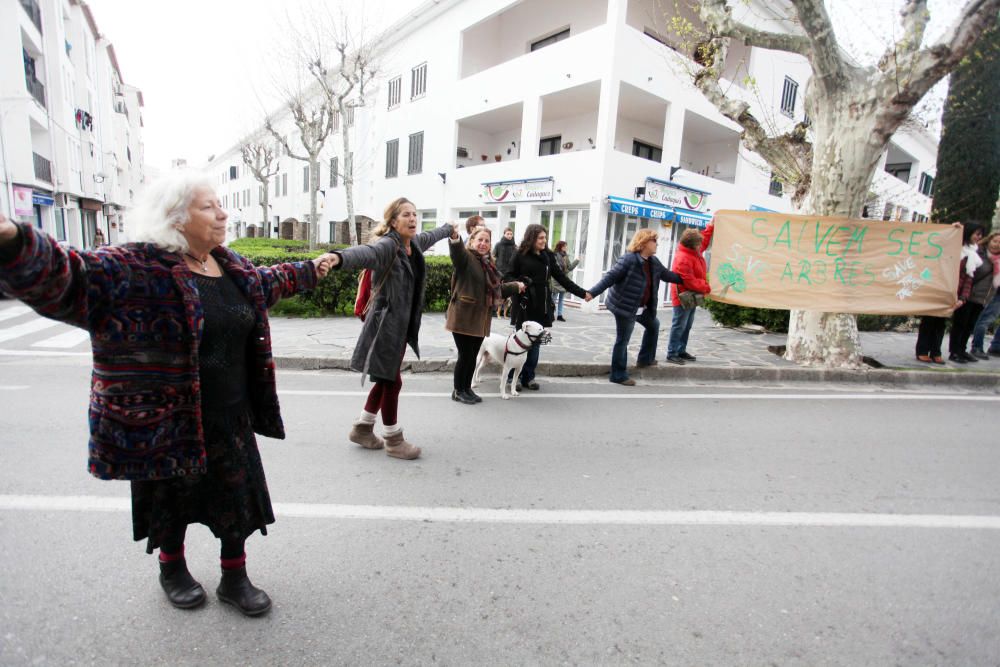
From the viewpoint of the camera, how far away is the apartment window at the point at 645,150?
58.9ft

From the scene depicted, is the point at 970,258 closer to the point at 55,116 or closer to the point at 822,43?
the point at 822,43

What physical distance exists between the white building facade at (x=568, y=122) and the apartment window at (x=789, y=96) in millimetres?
71

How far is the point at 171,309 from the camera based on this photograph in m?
1.93

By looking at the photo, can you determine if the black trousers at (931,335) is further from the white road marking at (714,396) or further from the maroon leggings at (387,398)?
the maroon leggings at (387,398)

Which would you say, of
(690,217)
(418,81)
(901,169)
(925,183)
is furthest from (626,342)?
(925,183)

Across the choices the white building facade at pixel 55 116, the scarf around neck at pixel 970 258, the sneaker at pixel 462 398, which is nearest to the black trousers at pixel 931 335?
the scarf around neck at pixel 970 258

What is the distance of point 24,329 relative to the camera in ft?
28.8

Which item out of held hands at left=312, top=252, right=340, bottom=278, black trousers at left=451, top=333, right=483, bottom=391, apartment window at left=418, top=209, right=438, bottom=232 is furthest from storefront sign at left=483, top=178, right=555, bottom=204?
held hands at left=312, top=252, right=340, bottom=278

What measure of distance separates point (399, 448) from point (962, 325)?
31.1 ft

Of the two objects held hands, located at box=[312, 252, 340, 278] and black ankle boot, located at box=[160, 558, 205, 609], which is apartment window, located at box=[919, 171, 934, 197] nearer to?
held hands, located at box=[312, 252, 340, 278]

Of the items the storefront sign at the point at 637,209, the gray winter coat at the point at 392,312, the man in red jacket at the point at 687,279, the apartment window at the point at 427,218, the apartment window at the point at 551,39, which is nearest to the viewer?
the gray winter coat at the point at 392,312

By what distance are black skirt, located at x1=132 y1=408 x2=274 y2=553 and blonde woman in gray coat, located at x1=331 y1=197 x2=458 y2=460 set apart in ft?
5.66

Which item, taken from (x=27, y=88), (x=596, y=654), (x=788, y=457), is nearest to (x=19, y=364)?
(x=596, y=654)

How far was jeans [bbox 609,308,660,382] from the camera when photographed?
6590 mm
